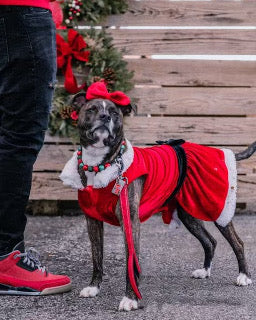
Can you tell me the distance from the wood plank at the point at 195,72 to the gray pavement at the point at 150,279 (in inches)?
46.8

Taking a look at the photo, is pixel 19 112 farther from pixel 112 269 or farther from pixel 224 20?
pixel 224 20

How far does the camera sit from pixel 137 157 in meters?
2.80

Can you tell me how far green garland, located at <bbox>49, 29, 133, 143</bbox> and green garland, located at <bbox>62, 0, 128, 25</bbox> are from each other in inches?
5.1

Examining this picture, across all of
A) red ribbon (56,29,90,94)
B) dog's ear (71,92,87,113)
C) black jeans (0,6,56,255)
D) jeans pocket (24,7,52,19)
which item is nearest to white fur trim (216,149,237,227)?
dog's ear (71,92,87,113)

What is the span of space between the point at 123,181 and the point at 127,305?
58 cm

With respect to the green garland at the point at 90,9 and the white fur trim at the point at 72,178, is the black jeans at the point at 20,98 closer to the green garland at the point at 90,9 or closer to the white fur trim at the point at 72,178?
the white fur trim at the point at 72,178

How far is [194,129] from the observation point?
15.2 feet

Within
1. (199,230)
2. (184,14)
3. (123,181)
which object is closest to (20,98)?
(123,181)

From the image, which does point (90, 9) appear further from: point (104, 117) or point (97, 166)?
point (97, 166)

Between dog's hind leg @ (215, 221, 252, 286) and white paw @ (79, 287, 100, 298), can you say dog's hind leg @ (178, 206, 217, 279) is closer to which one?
dog's hind leg @ (215, 221, 252, 286)

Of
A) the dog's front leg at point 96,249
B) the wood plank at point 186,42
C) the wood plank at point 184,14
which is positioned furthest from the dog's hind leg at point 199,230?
the wood plank at point 184,14

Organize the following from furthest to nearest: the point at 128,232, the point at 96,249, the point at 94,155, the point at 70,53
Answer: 1. the point at 70,53
2. the point at 96,249
3. the point at 94,155
4. the point at 128,232

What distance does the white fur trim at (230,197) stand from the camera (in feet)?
9.83

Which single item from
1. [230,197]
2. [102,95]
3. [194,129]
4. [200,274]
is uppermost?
[102,95]
